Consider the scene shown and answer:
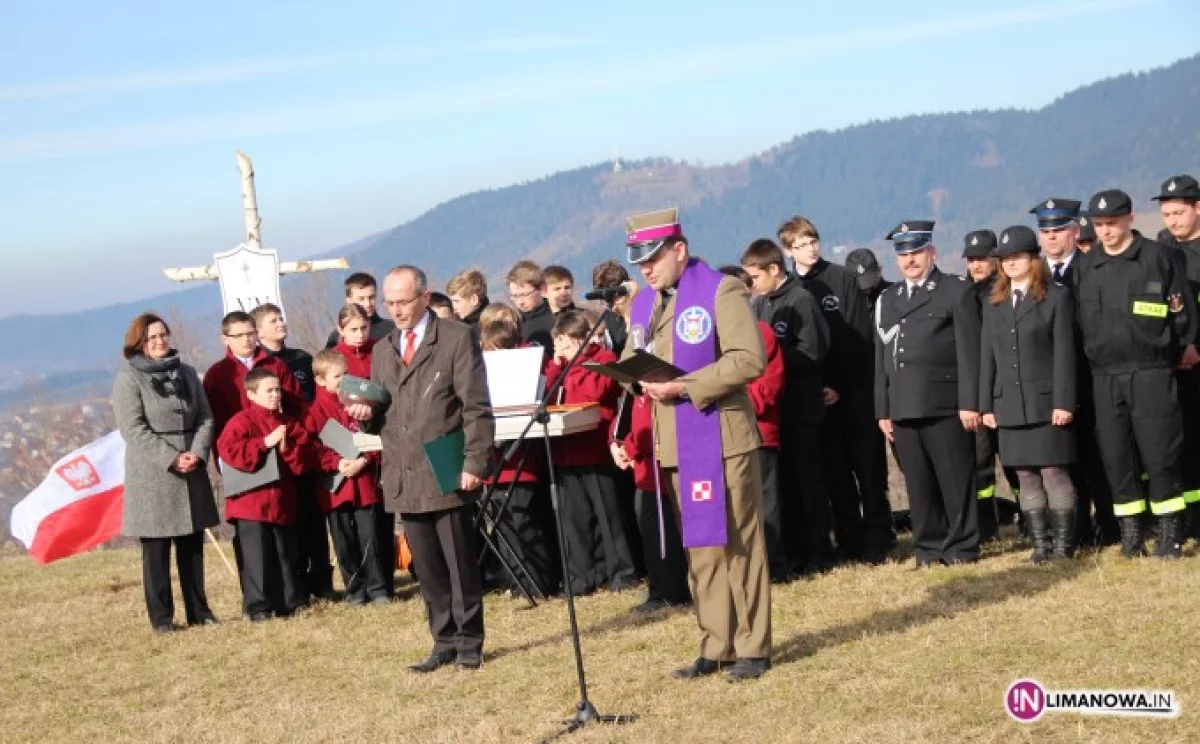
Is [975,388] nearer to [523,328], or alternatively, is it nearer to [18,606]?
[523,328]

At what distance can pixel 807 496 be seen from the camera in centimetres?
1029

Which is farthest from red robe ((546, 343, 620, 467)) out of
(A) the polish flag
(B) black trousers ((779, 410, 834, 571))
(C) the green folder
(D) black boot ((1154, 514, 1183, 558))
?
(A) the polish flag

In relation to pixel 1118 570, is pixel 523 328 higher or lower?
higher

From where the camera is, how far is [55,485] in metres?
12.3

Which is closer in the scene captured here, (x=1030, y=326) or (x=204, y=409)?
(x=1030, y=326)

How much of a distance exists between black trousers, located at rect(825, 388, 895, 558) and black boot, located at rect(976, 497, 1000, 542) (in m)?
0.60

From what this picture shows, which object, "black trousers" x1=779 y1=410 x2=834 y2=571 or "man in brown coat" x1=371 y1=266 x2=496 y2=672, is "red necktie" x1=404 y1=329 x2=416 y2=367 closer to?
"man in brown coat" x1=371 y1=266 x2=496 y2=672

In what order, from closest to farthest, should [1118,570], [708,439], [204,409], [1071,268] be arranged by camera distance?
[708,439] → [1118,570] → [1071,268] → [204,409]

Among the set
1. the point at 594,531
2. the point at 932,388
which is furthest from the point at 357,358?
the point at 932,388

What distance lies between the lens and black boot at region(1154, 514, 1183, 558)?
9.34m

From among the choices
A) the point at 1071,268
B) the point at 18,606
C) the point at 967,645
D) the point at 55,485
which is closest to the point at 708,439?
the point at 967,645

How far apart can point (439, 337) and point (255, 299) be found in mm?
6665

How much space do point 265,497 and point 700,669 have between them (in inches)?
162

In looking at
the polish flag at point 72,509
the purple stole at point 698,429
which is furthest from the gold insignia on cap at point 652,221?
the polish flag at point 72,509
